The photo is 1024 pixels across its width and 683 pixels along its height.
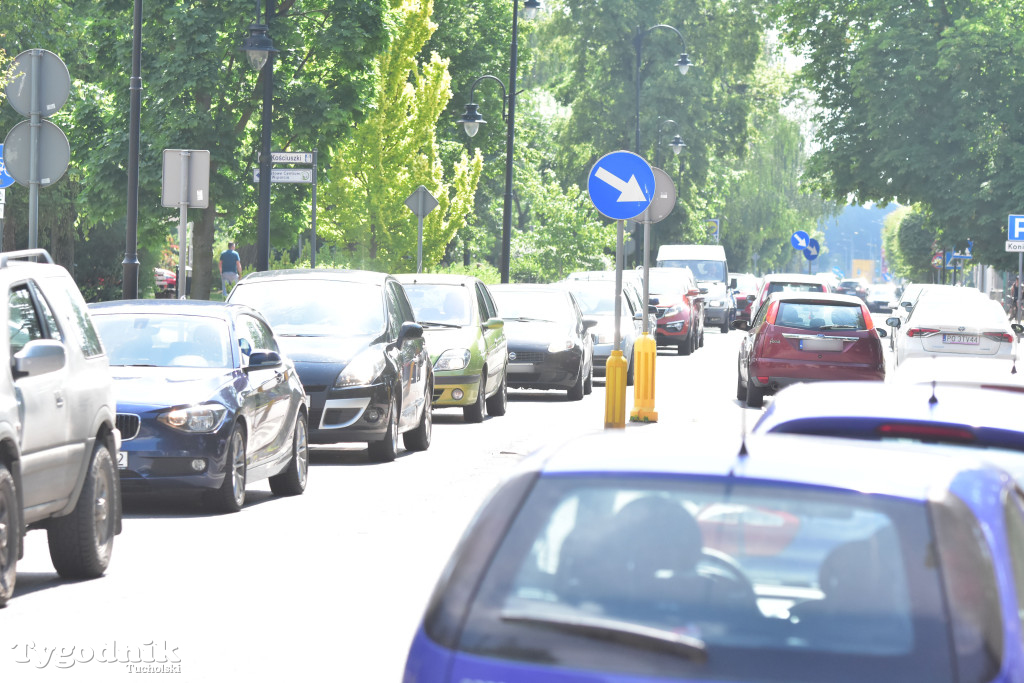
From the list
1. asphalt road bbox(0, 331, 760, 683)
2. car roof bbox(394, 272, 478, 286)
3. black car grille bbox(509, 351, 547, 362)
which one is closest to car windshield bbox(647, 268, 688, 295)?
black car grille bbox(509, 351, 547, 362)

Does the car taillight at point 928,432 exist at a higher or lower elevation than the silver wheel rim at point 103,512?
higher

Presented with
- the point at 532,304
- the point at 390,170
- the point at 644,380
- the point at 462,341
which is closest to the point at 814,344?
the point at 532,304

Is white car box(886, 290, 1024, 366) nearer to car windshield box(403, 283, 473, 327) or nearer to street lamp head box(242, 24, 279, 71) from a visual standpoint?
car windshield box(403, 283, 473, 327)

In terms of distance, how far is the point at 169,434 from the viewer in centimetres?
1115

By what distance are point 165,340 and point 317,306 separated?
12.8 ft

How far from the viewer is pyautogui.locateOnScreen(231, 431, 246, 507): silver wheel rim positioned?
448 inches

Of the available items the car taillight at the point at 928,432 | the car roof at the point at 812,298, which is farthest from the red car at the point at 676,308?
the car taillight at the point at 928,432

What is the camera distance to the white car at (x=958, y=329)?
82.4 ft

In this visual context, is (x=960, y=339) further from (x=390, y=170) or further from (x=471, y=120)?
(x=471, y=120)

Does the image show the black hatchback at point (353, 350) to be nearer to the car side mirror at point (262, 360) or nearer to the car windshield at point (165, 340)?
the car windshield at point (165, 340)

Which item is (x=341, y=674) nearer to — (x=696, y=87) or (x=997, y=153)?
(x=997, y=153)

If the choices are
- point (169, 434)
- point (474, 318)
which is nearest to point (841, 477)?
point (169, 434)

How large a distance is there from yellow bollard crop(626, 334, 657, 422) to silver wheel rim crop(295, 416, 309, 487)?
5238 mm

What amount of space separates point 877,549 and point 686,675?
1.47 ft
